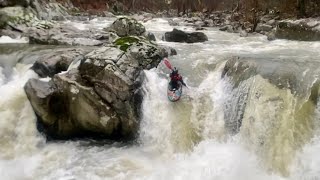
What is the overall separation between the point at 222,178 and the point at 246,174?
426 millimetres

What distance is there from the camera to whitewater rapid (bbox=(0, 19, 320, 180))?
6984 millimetres

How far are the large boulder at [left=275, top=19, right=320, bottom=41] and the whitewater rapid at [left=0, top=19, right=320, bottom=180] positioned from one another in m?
3.53

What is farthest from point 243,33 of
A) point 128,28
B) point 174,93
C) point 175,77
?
point 174,93

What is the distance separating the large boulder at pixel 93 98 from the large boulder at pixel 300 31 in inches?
274

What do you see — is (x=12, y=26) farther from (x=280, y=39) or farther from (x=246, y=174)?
(x=246, y=174)

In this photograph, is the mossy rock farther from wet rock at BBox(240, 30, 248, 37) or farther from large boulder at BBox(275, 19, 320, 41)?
large boulder at BBox(275, 19, 320, 41)

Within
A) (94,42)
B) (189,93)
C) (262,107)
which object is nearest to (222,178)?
(262,107)

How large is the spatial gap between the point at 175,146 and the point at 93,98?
2.00 m

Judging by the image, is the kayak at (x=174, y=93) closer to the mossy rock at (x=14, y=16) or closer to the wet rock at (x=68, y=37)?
the wet rock at (x=68, y=37)

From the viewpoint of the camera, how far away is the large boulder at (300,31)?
13.0 meters

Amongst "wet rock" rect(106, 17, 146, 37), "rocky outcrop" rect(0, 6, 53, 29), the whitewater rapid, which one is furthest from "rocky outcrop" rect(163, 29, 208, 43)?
"rocky outcrop" rect(0, 6, 53, 29)

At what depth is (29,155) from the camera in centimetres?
806

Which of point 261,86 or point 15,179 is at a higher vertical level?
point 261,86

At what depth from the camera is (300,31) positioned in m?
13.6
